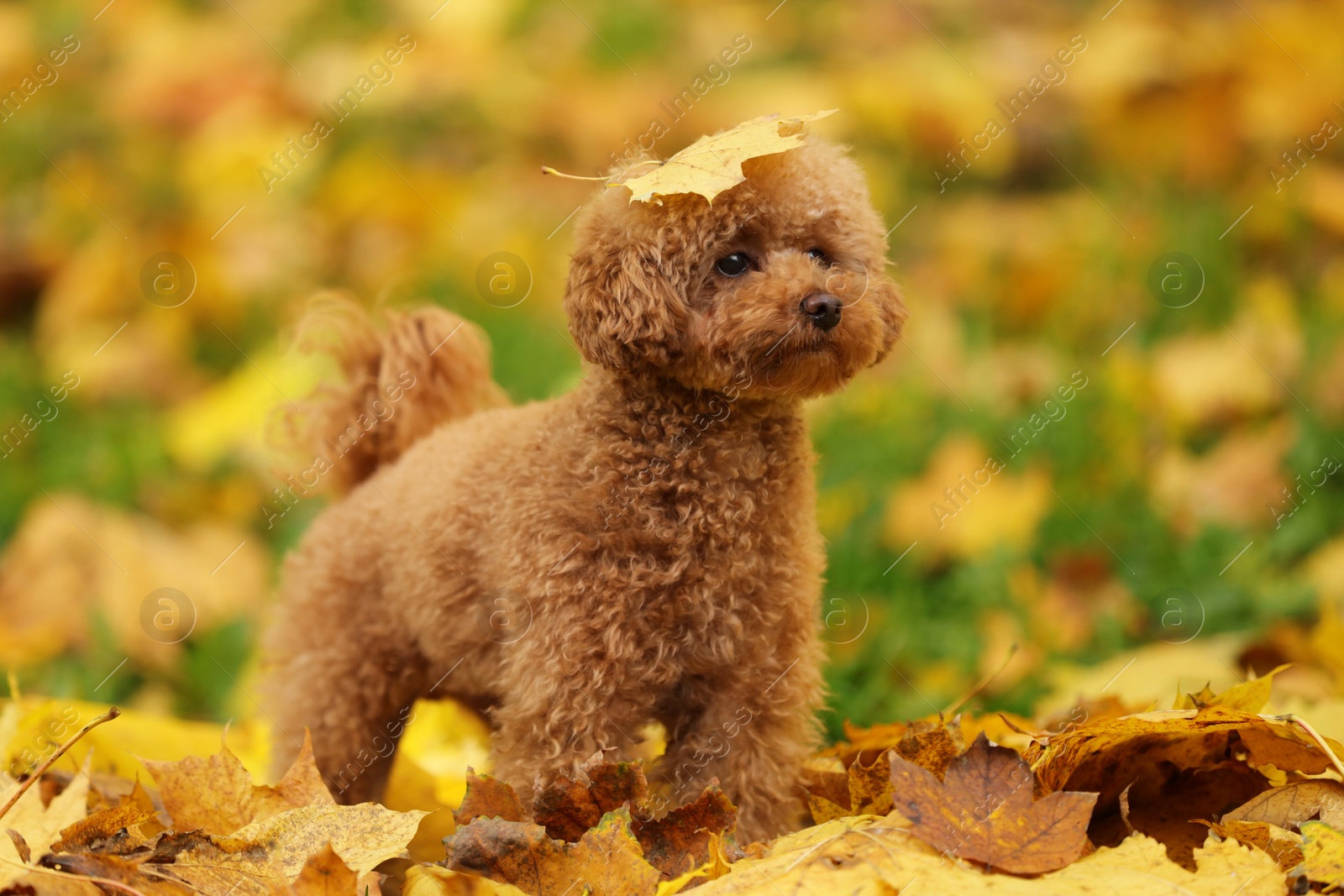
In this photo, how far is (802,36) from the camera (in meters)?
6.64

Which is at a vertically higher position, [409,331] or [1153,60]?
[409,331]

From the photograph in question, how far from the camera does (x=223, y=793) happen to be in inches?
83.0

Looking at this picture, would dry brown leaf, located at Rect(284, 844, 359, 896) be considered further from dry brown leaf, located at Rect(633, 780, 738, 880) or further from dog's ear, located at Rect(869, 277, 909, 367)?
dog's ear, located at Rect(869, 277, 909, 367)

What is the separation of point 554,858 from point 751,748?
447 mm

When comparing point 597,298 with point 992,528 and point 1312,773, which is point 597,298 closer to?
point 1312,773

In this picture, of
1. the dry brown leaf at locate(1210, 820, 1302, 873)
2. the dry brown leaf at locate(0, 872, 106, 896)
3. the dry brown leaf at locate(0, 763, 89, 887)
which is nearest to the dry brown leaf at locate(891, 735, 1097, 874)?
the dry brown leaf at locate(1210, 820, 1302, 873)

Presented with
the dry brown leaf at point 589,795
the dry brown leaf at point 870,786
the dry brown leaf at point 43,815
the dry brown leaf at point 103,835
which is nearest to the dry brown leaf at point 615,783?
the dry brown leaf at point 589,795

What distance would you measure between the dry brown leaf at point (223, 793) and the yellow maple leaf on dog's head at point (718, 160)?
1087 millimetres

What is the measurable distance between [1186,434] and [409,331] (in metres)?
2.81

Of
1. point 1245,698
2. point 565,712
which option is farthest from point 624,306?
point 1245,698

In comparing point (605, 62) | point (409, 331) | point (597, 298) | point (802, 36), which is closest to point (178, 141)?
point (605, 62)

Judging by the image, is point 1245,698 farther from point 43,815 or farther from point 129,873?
point 43,815

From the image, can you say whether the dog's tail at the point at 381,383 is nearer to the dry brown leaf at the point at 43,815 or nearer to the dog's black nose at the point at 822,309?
the dry brown leaf at the point at 43,815

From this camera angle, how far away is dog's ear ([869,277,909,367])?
215cm
